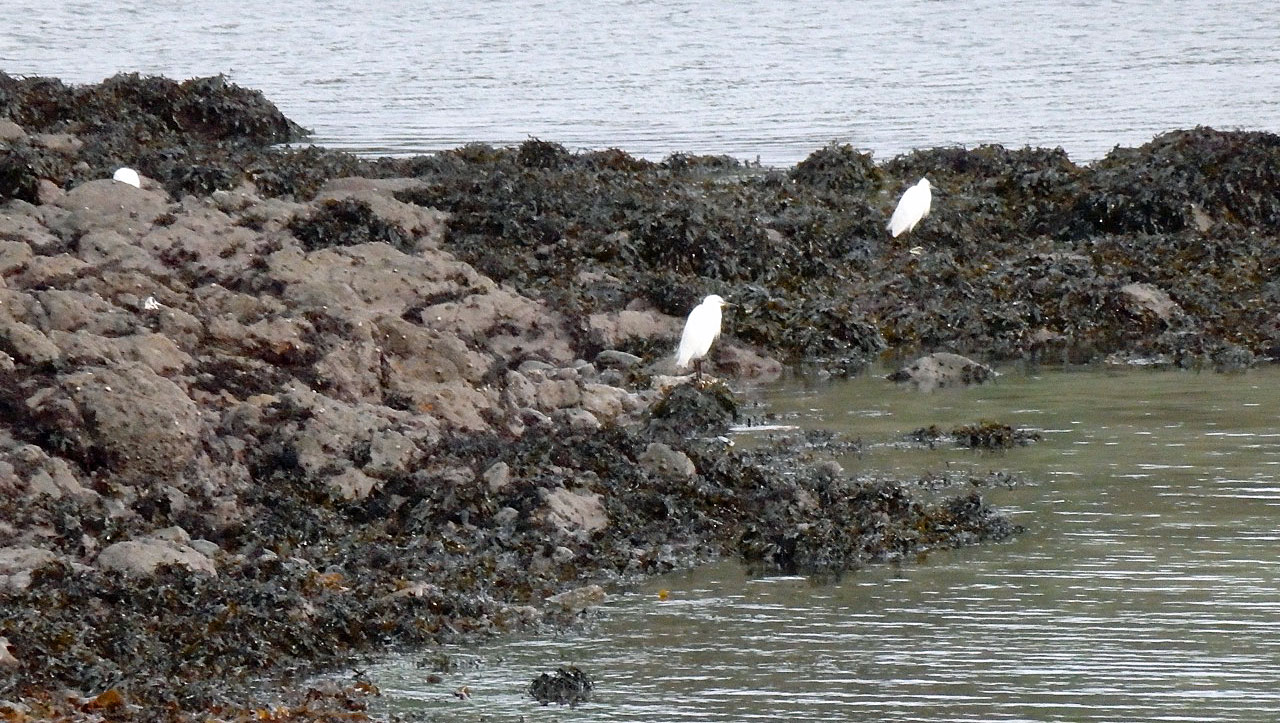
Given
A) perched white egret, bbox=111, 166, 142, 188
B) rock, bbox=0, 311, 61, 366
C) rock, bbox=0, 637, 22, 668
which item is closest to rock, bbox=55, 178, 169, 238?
perched white egret, bbox=111, 166, 142, 188

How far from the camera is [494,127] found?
33.1m

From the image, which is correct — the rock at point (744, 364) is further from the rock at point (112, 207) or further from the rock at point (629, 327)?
the rock at point (112, 207)

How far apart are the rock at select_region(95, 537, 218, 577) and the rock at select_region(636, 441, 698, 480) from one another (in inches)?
113

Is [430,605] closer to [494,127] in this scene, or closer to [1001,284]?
[1001,284]

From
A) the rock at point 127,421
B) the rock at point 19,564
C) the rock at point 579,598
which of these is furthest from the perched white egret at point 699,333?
the rock at point 19,564

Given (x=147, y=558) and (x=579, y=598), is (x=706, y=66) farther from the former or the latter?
(x=147, y=558)

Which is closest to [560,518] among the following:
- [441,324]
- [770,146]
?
[441,324]

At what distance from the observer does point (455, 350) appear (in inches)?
475

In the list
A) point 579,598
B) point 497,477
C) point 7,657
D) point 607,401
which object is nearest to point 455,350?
point 607,401

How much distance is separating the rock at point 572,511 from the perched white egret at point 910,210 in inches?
376

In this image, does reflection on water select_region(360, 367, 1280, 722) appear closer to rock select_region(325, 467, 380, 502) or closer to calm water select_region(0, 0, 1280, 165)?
rock select_region(325, 467, 380, 502)

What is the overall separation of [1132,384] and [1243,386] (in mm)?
771

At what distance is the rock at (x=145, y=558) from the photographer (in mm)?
8344

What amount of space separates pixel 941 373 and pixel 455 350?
4.06 m
